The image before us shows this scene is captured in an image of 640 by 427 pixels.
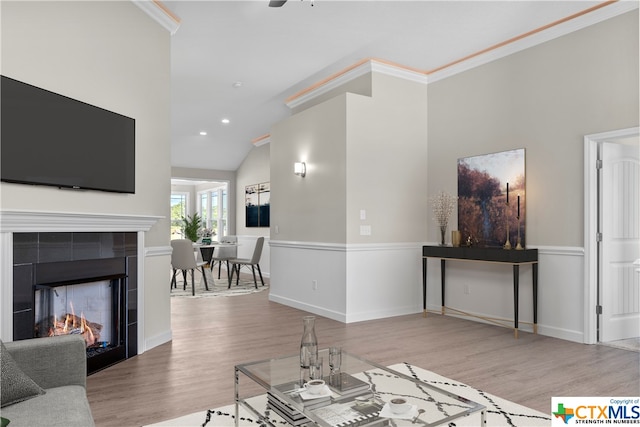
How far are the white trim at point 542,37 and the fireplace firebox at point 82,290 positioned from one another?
414cm

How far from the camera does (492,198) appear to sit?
5066mm

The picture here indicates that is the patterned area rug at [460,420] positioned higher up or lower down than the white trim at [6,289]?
lower down

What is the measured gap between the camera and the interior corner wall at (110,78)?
2957 mm

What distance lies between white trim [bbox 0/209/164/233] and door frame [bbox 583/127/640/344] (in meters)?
3.99

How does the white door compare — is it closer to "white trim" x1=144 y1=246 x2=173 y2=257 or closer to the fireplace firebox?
"white trim" x1=144 y1=246 x2=173 y2=257

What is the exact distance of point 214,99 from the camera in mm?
7016

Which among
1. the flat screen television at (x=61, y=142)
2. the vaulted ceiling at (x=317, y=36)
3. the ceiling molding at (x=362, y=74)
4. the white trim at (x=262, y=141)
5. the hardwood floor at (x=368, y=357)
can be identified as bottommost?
the hardwood floor at (x=368, y=357)

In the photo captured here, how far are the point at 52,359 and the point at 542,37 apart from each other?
4983 millimetres

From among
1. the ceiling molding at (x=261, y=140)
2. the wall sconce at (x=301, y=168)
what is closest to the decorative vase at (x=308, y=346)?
the wall sconce at (x=301, y=168)

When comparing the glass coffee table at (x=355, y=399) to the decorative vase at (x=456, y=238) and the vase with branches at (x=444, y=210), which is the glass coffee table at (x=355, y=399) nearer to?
the decorative vase at (x=456, y=238)

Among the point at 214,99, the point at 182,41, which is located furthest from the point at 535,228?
the point at 214,99

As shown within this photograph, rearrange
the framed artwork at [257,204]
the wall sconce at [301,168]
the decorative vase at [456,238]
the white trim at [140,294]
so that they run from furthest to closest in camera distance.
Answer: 1. the framed artwork at [257,204]
2. the wall sconce at [301,168]
3. the decorative vase at [456,238]
4. the white trim at [140,294]

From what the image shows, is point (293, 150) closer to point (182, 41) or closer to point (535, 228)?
point (182, 41)

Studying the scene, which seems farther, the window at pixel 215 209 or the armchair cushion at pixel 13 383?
the window at pixel 215 209
